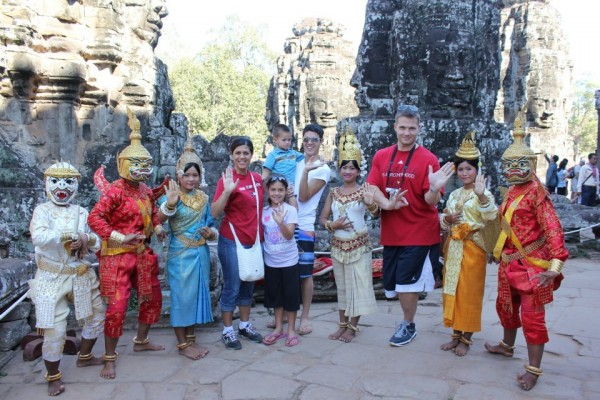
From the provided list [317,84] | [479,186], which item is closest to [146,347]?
[479,186]

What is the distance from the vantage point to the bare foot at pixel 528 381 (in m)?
3.17

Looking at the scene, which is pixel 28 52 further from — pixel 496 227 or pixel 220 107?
pixel 220 107

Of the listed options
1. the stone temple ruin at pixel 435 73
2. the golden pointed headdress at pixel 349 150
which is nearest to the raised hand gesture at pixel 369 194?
the golden pointed headdress at pixel 349 150

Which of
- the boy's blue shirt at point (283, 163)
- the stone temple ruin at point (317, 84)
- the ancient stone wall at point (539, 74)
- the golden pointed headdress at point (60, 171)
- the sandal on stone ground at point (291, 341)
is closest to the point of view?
the golden pointed headdress at point (60, 171)

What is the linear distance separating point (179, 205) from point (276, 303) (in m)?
1.06

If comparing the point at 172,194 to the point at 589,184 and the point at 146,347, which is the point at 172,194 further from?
Answer: the point at 589,184

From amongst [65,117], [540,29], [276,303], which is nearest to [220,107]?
[540,29]

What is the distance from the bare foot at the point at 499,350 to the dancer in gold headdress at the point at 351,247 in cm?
86

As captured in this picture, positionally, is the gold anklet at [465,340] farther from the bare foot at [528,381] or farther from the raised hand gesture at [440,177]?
the raised hand gesture at [440,177]

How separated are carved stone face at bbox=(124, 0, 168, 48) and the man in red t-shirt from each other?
671 centimetres

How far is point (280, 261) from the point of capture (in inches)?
166

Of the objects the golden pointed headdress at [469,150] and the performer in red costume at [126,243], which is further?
the golden pointed headdress at [469,150]

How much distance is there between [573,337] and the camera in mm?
4203

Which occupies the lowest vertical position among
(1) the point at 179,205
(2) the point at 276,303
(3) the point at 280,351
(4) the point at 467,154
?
(3) the point at 280,351
